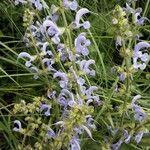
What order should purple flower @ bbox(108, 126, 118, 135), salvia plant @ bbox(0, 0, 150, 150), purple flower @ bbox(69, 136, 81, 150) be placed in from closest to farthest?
salvia plant @ bbox(0, 0, 150, 150) < purple flower @ bbox(69, 136, 81, 150) < purple flower @ bbox(108, 126, 118, 135)

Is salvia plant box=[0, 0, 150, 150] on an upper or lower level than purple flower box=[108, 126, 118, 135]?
upper

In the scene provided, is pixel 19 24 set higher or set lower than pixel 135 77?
higher

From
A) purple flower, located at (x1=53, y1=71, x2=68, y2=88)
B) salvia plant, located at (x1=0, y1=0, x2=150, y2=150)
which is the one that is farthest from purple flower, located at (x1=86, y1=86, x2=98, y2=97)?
purple flower, located at (x1=53, y1=71, x2=68, y2=88)

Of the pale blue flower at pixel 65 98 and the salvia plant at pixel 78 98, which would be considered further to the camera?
the pale blue flower at pixel 65 98

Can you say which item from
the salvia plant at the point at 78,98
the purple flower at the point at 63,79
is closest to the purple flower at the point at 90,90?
the salvia plant at the point at 78,98

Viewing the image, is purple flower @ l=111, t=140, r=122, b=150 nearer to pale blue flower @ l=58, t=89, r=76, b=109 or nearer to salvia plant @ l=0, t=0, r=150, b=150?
salvia plant @ l=0, t=0, r=150, b=150

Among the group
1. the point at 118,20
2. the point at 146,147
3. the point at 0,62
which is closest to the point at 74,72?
the point at 118,20

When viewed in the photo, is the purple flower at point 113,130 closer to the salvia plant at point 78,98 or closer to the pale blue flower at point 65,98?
the salvia plant at point 78,98

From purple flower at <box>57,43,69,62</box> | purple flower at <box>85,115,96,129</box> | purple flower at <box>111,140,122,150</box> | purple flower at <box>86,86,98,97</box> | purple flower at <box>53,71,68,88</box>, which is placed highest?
purple flower at <box>57,43,69,62</box>

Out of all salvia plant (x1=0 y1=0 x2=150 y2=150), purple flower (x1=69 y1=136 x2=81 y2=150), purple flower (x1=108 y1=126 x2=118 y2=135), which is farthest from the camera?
purple flower (x1=108 y1=126 x2=118 y2=135)

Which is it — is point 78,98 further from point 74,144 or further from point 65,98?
point 65,98

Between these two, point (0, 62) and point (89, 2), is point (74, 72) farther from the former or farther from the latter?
point (89, 2)
